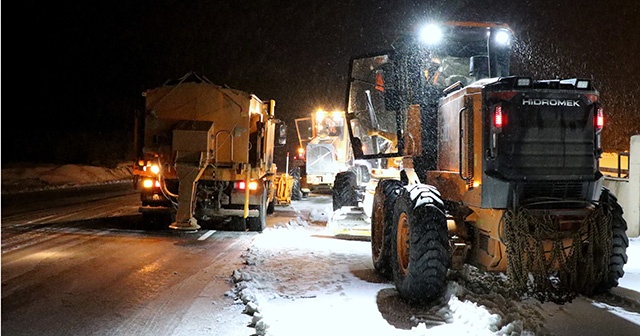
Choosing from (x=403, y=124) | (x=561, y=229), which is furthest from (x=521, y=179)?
(x=403, y=124)

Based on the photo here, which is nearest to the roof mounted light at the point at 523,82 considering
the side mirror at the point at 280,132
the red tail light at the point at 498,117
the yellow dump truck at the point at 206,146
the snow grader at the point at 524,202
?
the snow grader at the point at 524,202

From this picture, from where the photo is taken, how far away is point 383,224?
807 centimetres

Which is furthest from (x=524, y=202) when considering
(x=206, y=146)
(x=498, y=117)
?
(x=206, y=146)

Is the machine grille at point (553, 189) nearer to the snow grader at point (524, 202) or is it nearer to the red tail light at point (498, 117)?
the snow grader at point (524, 202)

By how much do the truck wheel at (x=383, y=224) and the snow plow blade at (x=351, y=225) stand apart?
2.98m

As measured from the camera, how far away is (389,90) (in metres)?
8.59

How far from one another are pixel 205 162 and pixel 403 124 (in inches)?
204

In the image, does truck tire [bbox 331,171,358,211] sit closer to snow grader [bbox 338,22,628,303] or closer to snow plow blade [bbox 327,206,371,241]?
snow plow blade [bbox 327,206,371,241]

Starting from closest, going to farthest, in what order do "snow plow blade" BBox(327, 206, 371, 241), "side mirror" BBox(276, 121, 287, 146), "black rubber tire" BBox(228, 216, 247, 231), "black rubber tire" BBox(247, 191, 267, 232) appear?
"snow plow blade" BBox(327, 206, 371, 241) → "black rubber tire" BBox(247, 191, 267, 232) → "black rubber tire" BBox(228, 216, 247, 231) → "side mirror" BBox(276, 121, 287, 146)

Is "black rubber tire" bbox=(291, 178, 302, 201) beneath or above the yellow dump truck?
beneath

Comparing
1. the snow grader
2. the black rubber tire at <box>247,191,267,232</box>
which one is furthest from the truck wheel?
the black rubber tire at <box>247,191,267,232</box>

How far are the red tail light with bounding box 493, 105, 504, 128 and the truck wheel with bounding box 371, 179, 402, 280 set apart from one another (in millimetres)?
1914

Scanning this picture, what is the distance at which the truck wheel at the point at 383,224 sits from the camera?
7934mm

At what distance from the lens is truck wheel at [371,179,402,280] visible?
7.93 m
